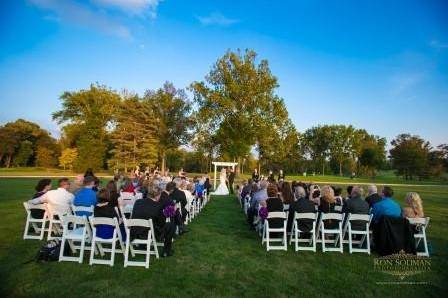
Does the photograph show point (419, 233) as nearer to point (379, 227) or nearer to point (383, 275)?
point (379, 227)

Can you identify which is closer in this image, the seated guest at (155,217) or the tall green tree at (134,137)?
the seated guest at (155,217)

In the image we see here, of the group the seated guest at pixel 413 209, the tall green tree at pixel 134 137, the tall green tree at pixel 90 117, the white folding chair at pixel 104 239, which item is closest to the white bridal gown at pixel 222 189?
the seated guest at pixel 413 209

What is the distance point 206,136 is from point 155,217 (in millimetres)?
38541

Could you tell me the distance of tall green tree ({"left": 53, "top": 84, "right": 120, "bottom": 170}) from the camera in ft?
172

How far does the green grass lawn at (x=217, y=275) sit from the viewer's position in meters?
4.99

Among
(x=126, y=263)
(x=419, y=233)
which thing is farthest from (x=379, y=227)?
(x=126, y=263)

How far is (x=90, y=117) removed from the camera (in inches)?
2151

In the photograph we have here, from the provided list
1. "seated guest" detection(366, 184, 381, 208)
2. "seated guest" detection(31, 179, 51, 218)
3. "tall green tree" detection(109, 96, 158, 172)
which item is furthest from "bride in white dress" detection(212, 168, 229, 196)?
"tall green tree" detection(109, 96, 158, 172)

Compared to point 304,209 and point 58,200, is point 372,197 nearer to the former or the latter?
point 304,209

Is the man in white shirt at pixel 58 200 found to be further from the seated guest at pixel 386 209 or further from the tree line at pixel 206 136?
the tree line at pixel 206 136

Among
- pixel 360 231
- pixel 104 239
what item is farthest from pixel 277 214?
pixel 104 239

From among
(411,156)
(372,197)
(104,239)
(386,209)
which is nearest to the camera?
(104,239)

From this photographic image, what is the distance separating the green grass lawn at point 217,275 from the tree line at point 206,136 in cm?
3416

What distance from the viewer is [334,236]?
28.3 feet
